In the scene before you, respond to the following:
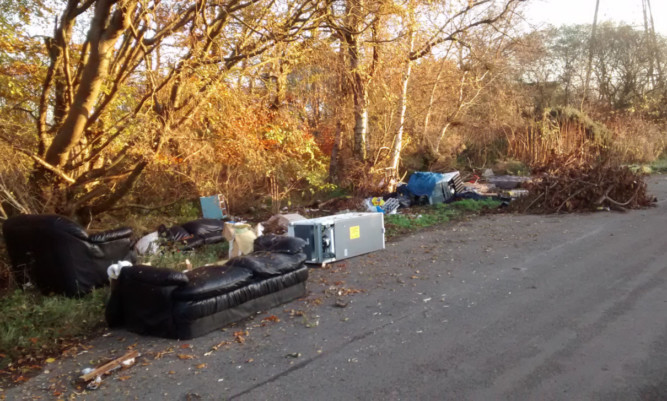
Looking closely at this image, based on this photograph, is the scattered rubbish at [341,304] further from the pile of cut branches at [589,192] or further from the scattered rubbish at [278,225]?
the pile of cut branches at [589,192]

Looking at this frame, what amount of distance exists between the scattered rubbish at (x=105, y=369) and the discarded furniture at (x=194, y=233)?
454 centimetres

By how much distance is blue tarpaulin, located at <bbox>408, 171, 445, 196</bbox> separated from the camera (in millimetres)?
14008

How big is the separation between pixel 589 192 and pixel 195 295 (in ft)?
32.7

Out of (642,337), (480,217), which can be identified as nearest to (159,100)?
(480,217)

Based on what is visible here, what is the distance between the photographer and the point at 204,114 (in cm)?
967

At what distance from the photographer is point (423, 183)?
14.2 m

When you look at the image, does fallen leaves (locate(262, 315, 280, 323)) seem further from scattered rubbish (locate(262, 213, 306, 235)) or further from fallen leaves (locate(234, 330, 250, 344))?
scattered rubbish (locate(262, 213, 306, 235))

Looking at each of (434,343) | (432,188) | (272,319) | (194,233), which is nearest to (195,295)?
(272,319)

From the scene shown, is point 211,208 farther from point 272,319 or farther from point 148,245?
point 272,319

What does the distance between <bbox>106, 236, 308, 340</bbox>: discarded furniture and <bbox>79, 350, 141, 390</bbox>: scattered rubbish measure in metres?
0.49

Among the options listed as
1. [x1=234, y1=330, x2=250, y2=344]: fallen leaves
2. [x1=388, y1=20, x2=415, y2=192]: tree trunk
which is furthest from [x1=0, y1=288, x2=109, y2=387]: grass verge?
[x1=388, y1=20, x2=415, y2=192]: tree trunk

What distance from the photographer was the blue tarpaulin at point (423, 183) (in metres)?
14.0

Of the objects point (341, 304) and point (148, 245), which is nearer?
point (341, 304)

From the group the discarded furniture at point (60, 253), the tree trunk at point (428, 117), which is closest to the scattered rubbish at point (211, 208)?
the discarded furniture at point (60, 253)
